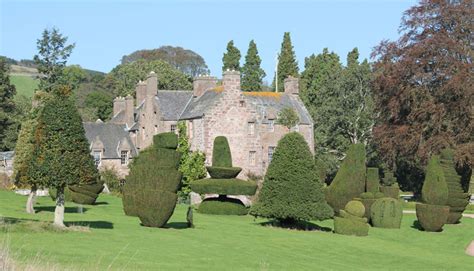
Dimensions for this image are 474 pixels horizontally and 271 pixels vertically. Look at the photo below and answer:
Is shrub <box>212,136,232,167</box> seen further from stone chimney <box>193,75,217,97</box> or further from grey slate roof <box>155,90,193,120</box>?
Result: stone chimney <box>193,75,217,97</box>

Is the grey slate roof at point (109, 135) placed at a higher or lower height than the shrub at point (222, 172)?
higher

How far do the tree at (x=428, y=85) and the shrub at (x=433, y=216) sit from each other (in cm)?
1243

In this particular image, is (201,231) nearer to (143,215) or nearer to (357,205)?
(143,215)

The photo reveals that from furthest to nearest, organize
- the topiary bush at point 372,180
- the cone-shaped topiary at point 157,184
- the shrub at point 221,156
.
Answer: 1. the shrub at point 221,156
2. the topiary bush at point 372,180
3. the cone-shaped topiary at point 157,184

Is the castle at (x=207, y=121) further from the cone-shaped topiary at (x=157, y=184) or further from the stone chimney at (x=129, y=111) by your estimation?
the cone-shaped topiary at (x=157, y=184)

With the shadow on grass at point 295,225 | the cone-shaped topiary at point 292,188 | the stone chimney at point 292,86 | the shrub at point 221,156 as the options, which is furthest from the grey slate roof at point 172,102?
the cone-shaped topiary at point 292,188

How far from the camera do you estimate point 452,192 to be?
139 feet

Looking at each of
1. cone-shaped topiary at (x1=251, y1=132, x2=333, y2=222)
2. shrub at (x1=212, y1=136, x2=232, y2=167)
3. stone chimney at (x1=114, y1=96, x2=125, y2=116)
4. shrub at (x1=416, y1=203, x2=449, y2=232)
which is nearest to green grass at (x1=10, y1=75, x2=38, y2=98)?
stone chimney at (x1=114, y1=96, x2=125, y2=116)

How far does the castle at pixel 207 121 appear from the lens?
55562 millimetres

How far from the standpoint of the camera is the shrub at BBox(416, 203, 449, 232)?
40.1 meters

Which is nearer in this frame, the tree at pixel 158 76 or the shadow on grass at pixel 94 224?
the shadow on grass at pixel 94 224

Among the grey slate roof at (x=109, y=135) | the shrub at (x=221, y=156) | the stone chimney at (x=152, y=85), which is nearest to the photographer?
the shrub at (x=221, y=156)

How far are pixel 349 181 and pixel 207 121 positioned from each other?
1534cm

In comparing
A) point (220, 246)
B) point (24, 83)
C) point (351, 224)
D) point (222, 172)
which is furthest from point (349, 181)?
point (24, 83)
